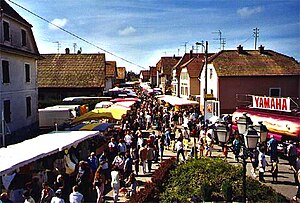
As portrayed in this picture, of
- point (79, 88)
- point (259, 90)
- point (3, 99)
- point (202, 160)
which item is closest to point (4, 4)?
point (3, 99)

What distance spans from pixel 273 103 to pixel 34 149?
1531cm

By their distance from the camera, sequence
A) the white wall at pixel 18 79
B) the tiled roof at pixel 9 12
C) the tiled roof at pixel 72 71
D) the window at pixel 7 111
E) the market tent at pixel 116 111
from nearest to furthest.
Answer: the window at pixel 7 111 → the market tent at pixel 116 111 → the white wall at pixel 18 79 → the tiled roof at pixel 9 12 → the tiled roof at pixel 72 71

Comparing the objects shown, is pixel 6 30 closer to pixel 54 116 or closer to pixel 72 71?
pixel 54 116

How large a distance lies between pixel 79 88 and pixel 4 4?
815 inches

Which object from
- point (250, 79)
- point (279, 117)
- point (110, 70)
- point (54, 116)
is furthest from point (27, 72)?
point (110, 70)

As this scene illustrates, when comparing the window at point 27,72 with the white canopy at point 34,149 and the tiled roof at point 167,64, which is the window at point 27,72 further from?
the tiled roof at point 167,64

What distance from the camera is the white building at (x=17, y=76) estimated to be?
2177 centimetres

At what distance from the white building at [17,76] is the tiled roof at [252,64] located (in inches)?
702

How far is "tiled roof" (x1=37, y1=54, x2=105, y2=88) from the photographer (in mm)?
44062

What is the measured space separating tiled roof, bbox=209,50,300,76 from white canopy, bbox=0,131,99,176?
2288 cm

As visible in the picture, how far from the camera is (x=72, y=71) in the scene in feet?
149

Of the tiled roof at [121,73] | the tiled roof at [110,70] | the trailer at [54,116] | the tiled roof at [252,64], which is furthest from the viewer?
the tiled roof at [121,73]

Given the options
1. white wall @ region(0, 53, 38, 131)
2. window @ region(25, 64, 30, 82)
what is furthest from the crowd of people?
window @ region(25, 64, 30, 82)

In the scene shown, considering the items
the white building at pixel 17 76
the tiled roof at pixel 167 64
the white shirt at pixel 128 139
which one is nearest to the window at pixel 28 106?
the white building at pixel 17 76
